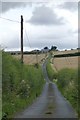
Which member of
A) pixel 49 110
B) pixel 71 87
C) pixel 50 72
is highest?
pixel 50 72

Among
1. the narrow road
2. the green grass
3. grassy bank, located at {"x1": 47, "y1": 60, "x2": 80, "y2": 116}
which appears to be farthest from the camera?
the green grass

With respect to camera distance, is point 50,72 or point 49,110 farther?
point 50,72

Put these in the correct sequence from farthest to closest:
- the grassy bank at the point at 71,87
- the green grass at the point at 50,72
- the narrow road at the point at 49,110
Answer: the green grass at the point at 50,72 → the grassy bank at the point at 71,87 → the narrow road at the point at 49,110

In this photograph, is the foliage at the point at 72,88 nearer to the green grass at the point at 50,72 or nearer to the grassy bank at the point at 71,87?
the grassy bank at the point at 71,87

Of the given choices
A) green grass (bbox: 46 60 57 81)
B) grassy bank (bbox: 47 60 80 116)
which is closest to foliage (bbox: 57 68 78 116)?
grassy bank (bbox: 47 60 80 116)

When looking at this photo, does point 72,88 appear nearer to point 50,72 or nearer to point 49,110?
point 49,110

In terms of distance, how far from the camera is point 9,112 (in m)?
25.6

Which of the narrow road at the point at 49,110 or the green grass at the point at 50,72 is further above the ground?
the green grass at the point at 50,72

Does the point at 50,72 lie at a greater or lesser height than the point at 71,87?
greater

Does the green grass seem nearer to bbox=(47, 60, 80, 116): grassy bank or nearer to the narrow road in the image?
bbox=(47, 60, 80, 116): grassy bank

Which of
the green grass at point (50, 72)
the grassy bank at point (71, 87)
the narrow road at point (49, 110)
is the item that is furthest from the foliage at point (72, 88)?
the green grass at point (50, 72)

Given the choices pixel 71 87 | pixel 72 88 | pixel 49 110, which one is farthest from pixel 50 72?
pixel 49 110

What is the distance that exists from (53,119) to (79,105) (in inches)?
294

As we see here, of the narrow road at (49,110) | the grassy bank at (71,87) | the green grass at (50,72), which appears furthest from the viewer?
the green grass at (50,72)
